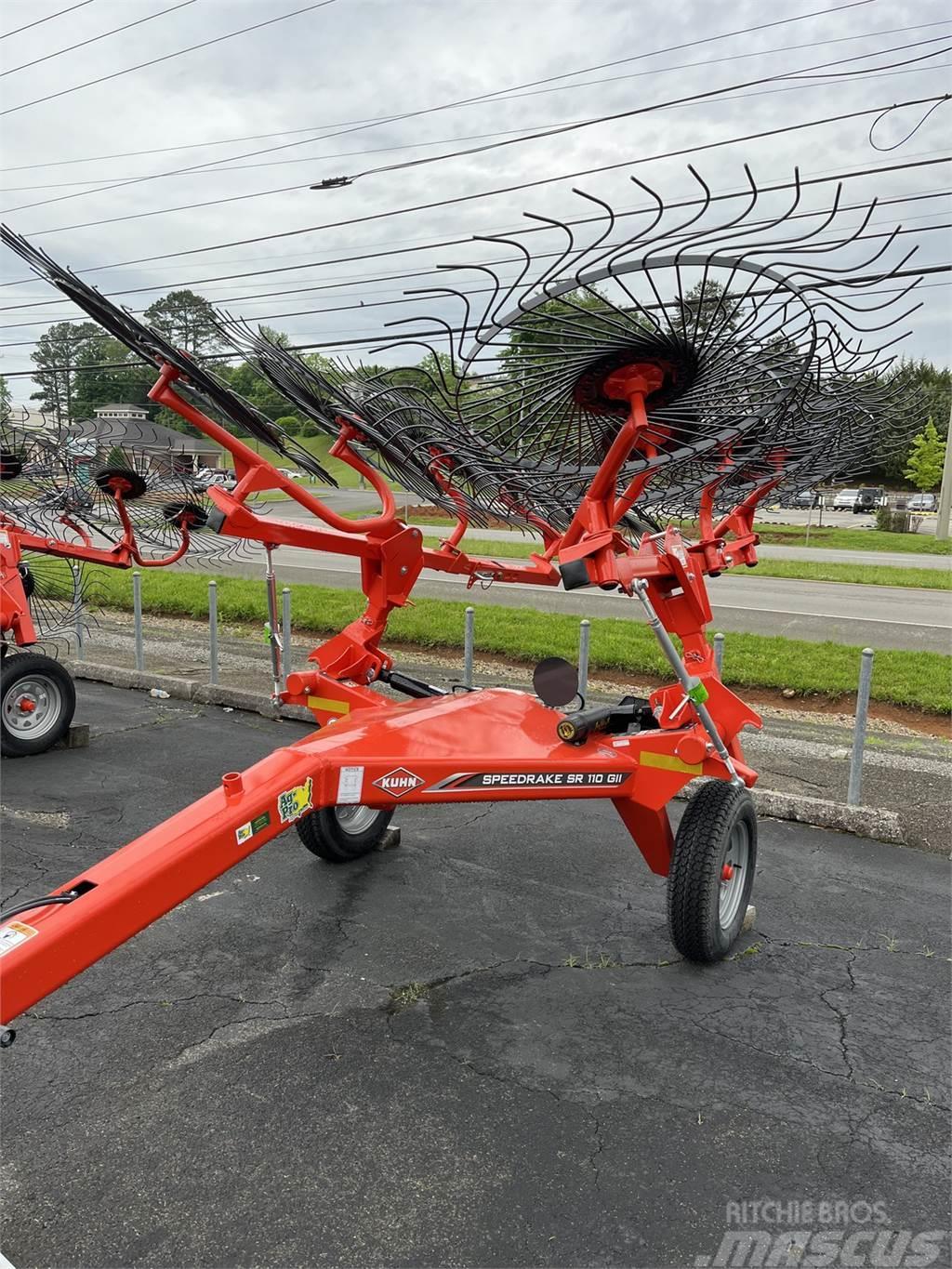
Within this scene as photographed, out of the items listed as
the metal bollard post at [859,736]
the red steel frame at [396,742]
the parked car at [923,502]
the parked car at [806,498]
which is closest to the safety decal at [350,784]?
the red steel frame at [396,742]

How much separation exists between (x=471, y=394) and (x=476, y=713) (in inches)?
54.8

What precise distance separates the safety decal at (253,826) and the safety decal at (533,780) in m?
0.74

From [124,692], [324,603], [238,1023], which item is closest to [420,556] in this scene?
[238,1023]

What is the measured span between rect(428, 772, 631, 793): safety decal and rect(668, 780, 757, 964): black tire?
37 centimetres

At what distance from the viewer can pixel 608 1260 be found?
8.21 feet

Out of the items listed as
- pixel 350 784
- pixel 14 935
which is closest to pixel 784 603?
pixel 350 784

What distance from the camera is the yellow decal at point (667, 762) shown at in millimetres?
3961

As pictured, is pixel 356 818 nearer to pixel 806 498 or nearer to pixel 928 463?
pixel 806 498

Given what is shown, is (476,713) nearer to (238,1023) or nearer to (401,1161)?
(238,1023)

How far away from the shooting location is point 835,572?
2009 cm

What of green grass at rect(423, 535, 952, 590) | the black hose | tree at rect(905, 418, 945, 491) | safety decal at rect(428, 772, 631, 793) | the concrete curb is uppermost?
tree at rect(905, 418, 945, 491)

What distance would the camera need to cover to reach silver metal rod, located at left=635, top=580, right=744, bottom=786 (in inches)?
145

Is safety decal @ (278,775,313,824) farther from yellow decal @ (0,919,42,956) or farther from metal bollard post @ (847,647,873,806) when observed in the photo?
metal bollard post @ (847,647,873,806)

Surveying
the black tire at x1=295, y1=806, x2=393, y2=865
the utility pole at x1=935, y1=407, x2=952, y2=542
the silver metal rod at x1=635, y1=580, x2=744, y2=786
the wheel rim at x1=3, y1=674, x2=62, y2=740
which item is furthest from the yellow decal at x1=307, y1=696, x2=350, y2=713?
the utility pole at x1=935, y1=407, x2=952, y2=542
